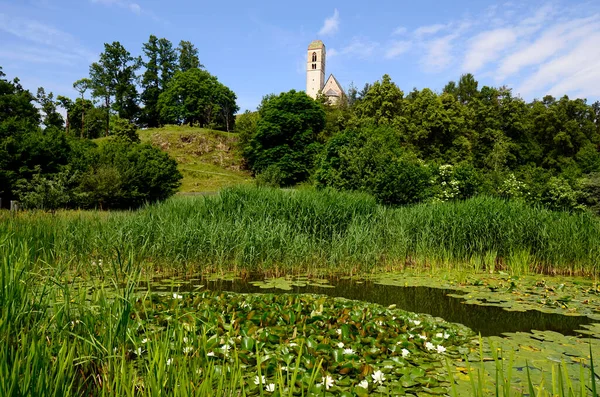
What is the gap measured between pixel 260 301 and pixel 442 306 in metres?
2.70

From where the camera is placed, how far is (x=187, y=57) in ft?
177

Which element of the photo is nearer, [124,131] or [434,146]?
[434,146]

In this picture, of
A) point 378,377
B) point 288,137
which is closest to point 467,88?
point 288,137

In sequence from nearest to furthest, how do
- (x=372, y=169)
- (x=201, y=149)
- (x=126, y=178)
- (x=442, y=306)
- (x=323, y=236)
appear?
1. (x=442, y=306)
2. (x=323, y=236)
3. (x=372, y=169)
4. (x=126, y=178)
5. (x=201, y=149)

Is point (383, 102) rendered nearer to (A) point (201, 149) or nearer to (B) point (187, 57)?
(A) point (201, 149)

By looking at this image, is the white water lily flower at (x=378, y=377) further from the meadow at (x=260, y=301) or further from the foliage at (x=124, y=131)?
the foliage at (x=124, y=131)

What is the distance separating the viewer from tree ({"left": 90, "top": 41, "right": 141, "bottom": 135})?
44375 millimetres

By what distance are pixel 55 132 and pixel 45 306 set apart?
19972mm

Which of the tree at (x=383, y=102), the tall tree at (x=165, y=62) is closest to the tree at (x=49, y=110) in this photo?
the tall tree at (x=165, y=62)

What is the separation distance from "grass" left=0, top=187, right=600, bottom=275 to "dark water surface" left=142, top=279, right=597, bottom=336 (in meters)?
0.77

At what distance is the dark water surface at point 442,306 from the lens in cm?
473

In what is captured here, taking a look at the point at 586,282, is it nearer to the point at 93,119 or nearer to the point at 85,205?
the point at 85,205

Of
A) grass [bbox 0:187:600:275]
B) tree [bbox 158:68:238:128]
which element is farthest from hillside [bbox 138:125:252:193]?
grass [bbox 0:187:600:275]

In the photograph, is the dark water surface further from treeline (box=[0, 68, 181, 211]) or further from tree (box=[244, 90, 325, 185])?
tree (box=[244, 90, 325, 185])
